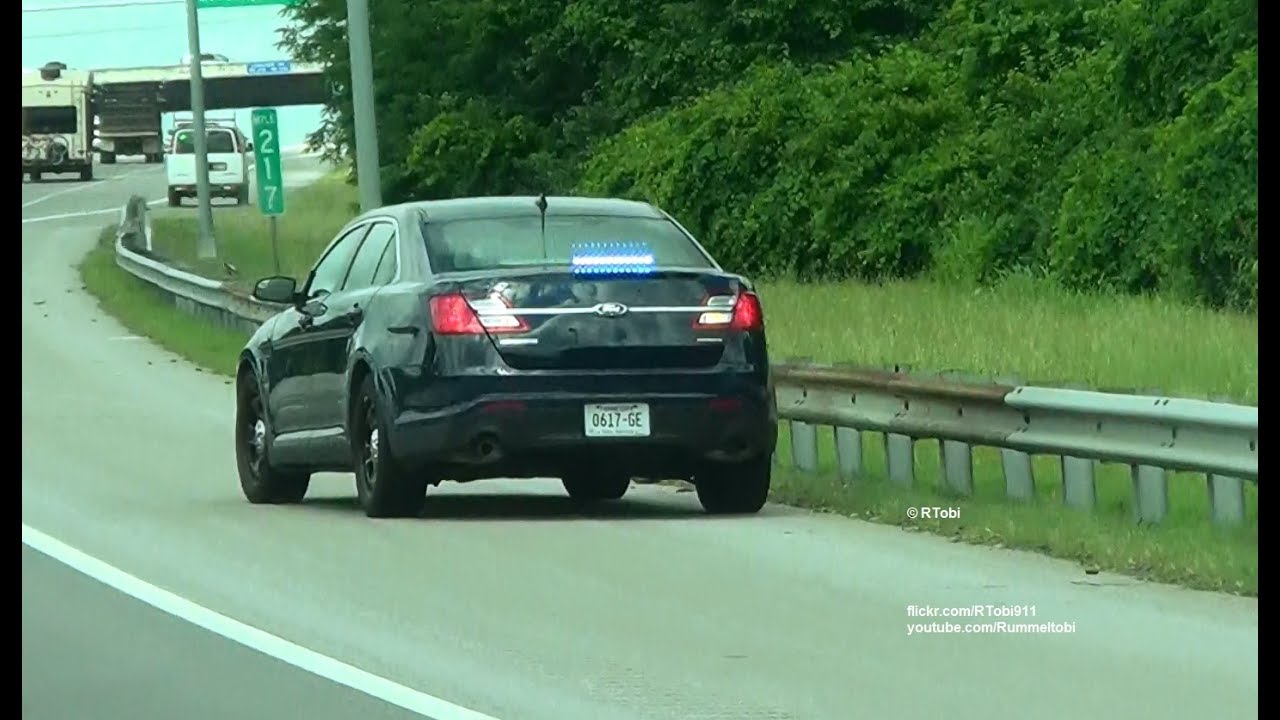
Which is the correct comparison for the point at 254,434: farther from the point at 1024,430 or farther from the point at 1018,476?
the point at 1024,430

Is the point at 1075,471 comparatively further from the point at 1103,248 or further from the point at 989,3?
the point at 989,3

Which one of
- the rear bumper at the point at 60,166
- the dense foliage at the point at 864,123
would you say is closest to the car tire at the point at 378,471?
the dense foliage at the point at 864,123

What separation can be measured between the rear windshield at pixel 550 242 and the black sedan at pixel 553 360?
0.03 feet

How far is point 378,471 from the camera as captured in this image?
48.0 ft

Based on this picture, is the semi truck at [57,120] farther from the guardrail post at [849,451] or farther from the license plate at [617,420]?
the license plate at [617,420]

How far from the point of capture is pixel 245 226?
212 ft

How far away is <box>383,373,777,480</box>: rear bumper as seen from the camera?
14164 millimetres

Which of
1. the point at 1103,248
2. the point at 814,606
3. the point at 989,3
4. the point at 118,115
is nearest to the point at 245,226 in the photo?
the point at 989,3

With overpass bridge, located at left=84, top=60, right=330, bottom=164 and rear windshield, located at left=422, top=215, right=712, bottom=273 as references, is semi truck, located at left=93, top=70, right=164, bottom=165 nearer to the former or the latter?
overpass bridge, located at left=84, top=60, right=330, bottom=164

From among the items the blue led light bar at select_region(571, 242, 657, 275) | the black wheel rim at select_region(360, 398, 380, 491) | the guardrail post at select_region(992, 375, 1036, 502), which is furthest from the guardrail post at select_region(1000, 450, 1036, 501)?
the black wheel rim at select_region(360, 398, 380, 491)

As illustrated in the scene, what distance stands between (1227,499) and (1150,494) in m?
0.64

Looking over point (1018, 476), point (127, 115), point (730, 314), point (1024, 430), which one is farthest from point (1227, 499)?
point (127, 115)

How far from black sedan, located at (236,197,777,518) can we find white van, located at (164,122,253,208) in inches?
2579

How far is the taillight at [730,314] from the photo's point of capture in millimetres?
14406
